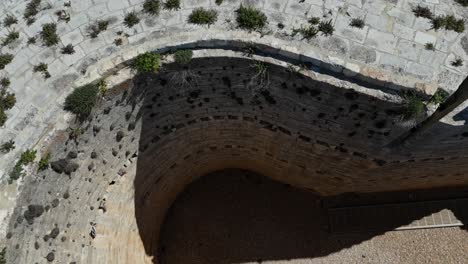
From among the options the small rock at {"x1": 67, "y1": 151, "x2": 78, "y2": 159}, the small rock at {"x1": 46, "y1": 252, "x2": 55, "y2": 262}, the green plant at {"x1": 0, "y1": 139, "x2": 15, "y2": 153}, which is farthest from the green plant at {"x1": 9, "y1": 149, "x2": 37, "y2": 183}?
the small rock at {"x1": 46, "y1": 252, "x2": 55, "y2": 262}

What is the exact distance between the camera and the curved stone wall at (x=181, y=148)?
10039 mm

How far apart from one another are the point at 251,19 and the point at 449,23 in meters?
4.56

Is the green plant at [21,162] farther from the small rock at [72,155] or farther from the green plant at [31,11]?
the green plant at [31,11]

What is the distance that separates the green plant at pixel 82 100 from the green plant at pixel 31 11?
263 cm

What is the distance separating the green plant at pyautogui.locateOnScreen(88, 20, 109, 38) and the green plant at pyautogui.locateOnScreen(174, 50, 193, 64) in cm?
202

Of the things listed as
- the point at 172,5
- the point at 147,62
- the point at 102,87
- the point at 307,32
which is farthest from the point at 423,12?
the point at 102,87

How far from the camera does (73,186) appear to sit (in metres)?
10.5

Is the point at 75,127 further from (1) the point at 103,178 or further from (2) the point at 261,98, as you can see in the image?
(2) the point at 261,98

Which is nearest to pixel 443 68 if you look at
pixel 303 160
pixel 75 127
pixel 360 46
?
pixel 360 46

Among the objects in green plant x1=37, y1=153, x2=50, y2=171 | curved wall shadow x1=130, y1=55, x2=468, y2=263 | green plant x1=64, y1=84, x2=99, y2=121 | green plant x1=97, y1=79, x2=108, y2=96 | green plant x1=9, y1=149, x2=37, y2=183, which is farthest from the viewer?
curved wall shadow x1=130, y1=55, x2=468, y2=263

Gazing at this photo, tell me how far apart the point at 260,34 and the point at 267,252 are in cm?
798

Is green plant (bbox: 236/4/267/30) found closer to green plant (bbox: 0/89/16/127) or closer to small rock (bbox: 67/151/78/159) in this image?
small rock (bbox: 67/151/78/159)

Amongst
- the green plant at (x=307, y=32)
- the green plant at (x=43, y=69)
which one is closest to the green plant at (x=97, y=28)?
the green plant at (x=43, y=69)

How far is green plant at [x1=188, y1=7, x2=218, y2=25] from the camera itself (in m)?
10.6
